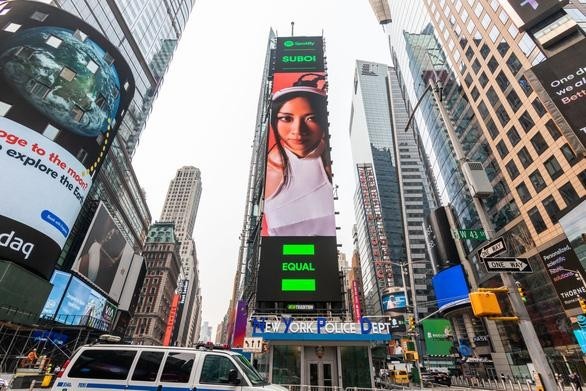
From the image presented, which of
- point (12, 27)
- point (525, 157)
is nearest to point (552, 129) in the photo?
point (525, 157)

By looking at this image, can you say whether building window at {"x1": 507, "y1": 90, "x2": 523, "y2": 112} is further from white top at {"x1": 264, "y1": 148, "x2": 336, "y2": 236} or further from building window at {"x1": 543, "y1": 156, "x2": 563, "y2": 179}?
white top at {"x1": 264, "y1": 148, "x2": 336, "y2": 236}

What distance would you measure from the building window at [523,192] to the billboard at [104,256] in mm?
60839

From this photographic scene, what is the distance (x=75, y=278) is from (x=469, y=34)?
76.1 m

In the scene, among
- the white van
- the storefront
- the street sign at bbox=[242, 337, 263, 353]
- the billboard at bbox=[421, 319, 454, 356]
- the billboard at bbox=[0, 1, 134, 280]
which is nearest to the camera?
the white van

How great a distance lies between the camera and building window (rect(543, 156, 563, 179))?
3675cm

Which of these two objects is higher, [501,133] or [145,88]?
[145,88]

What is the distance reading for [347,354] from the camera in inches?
858

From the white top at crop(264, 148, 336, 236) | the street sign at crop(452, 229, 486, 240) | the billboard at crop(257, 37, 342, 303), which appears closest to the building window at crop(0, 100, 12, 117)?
the billboard at crop(257, 37, 342, 303)

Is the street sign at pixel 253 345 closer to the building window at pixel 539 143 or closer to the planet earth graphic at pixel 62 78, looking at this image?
the planet earth graphic at pixel 62 78

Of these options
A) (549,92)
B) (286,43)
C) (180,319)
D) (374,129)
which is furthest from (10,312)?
(374,129)

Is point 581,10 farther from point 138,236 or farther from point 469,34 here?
point 138,236

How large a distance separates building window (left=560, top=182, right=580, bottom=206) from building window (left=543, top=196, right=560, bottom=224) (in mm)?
1526

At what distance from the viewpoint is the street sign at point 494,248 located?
710 centimetres

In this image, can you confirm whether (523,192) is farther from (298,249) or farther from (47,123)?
(47,123)
